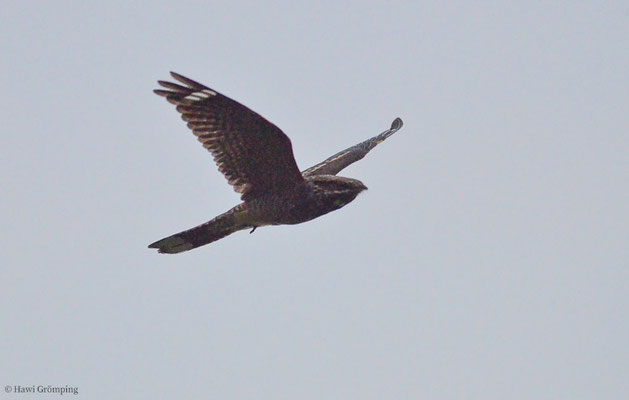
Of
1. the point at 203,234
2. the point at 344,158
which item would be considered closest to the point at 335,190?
the point at 203,234

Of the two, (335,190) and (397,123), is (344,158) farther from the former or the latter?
(335,190)

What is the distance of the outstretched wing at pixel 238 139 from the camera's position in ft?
47.4

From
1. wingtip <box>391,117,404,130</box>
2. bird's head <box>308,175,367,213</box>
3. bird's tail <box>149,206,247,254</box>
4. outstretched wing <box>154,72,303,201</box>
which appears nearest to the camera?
outstretched wing <box>154,72,303,201</box>

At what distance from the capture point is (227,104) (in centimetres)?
1443

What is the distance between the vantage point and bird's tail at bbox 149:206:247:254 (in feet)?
50.4

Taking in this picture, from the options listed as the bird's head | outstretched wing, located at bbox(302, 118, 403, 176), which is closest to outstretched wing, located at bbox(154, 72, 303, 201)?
the bird's head

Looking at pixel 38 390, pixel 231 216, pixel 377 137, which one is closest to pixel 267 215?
pixel 231 216

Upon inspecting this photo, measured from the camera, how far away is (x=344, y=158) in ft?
58.7

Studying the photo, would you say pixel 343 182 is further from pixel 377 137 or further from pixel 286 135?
pixel 377 137

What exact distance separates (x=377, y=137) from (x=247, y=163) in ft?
14.6

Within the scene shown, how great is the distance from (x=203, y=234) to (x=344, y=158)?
338 cm

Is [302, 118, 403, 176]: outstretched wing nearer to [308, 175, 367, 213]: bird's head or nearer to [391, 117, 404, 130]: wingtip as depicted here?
[391, 117, 404, 130]: wingtip

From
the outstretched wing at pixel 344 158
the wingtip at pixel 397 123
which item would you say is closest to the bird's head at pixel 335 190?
the outstretched wing at pixel 344 158

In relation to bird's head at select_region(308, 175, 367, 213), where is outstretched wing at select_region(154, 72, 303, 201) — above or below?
above
